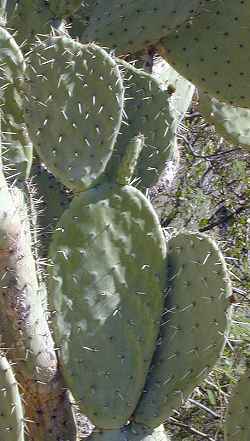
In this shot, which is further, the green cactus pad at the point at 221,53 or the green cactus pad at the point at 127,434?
the green cactus pad at the point at 221,53

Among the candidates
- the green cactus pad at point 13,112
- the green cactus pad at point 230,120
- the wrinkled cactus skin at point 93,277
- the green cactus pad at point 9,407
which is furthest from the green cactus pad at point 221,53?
the green cactus pad at point 9,407

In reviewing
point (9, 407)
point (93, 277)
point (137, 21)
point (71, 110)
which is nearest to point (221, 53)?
point (137, 21)

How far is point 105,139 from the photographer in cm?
195

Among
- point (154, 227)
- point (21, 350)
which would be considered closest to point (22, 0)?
point (154, 227)

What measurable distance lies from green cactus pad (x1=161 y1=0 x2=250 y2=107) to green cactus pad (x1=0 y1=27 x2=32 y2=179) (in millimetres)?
642

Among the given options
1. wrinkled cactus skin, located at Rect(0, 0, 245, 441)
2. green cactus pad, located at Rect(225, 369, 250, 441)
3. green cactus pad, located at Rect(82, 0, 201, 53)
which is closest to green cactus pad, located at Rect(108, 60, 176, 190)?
wrinkled cactus skin, located at Rect(0, 0, 245, 441)

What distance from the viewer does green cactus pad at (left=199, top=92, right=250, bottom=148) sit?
2.73 m

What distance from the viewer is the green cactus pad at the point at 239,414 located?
191 cm

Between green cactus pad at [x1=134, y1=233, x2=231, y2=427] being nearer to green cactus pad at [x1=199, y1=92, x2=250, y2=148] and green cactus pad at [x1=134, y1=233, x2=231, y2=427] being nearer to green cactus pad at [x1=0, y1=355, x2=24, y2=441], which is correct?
green cactus pad at [x1=0, y1=355, x2=24, y2=441]

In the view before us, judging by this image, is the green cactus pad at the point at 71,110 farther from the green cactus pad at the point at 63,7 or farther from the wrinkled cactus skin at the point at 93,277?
the green cactus pad at the point at 63,7

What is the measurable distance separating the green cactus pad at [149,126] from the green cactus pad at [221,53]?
38cm

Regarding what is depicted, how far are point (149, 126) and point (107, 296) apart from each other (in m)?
0.46

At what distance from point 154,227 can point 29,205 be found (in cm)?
30

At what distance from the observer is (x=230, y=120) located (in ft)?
9.00
